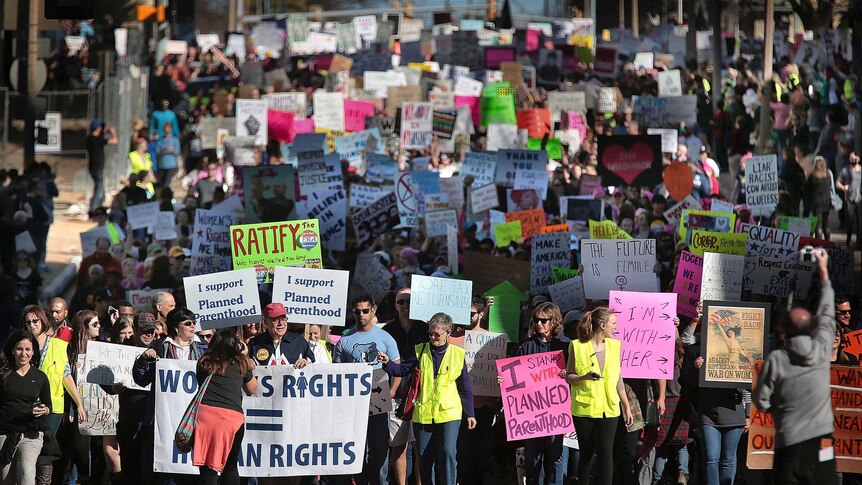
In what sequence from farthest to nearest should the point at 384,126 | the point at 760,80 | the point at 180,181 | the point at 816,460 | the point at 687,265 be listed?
the point at 760,80
the point at 180,181
the point at 384,126
the point at 687,265
the point at 816,460

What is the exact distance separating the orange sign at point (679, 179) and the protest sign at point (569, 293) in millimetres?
5521

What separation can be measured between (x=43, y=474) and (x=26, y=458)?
24 cm

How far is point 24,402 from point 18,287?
5.83 meters

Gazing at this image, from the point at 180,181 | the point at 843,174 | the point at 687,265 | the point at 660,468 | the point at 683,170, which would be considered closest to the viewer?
the point at 660,468

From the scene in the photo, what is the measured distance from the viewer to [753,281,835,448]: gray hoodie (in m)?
7.42

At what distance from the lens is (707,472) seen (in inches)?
379

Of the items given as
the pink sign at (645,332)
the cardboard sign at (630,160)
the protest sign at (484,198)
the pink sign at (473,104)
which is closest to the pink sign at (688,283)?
the pink sign at (645,332)

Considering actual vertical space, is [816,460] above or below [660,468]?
above

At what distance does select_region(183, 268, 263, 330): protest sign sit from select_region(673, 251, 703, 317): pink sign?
10.5ft

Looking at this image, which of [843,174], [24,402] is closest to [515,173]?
[843,174]

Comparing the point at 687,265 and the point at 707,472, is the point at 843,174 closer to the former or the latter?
the point at 687,265

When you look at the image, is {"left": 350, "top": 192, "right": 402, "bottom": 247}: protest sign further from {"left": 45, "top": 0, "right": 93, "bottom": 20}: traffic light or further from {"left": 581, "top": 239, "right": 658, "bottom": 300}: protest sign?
{"left": 581, "top": 239, "right": 658, "bottom": 300}: protest sign

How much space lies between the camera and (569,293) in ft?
38.0

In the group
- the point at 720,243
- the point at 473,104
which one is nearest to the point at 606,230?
the point at 720,243
